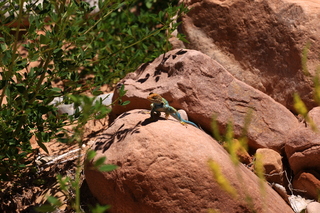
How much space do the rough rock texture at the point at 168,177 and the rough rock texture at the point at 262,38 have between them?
1.86 meters

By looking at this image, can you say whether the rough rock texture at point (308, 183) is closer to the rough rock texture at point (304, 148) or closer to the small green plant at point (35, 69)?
the rough rock texture at point (304, 148)

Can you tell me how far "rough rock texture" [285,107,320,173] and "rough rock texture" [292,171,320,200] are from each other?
103mm

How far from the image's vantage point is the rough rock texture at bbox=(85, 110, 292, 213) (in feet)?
12.0

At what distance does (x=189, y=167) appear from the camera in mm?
3670

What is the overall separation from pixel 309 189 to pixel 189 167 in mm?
1585

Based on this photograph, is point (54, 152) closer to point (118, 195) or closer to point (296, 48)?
point (118, 195)

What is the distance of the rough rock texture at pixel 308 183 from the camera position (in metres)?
4.34

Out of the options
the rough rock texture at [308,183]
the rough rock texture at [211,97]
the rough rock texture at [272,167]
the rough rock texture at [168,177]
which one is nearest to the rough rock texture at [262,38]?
the rough rock texture at [211,97]

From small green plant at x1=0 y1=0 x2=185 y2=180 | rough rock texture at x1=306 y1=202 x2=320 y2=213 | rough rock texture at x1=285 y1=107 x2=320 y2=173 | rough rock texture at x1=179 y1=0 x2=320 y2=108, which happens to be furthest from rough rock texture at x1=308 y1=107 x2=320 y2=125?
small green plant at x1=0 y1=0 x2=185 y2=180

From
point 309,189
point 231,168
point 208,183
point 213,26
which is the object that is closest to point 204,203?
point 208,183

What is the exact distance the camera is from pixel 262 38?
18.0 feet

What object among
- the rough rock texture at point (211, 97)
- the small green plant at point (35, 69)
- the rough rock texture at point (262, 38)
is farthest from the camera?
the rough rock texture at point (262, 38)

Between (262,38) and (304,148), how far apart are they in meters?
1.73

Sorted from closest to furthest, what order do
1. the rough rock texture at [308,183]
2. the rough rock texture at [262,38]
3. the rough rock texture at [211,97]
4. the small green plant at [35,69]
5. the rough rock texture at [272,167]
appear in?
the small green plant at [35,69] → the rough rock texture at [308,183] → the rough rock texture at [272,167] → the rough rock texture at [211,97] → the rough rock texture at [262,38]
